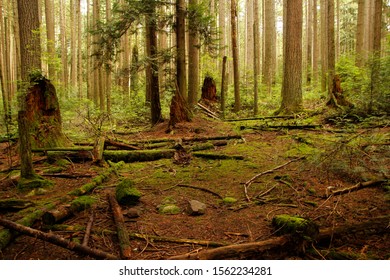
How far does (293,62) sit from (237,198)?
750cm

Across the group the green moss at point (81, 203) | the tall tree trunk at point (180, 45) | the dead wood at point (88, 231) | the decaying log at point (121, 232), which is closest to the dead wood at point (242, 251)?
the decaying log at point (121, 232)

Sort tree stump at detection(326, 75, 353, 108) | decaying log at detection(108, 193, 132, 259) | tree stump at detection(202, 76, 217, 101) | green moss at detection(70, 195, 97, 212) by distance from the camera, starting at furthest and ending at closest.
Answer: tree stump at detection(202, 76, 217, 101), tree stump at detection(326, 75, 353, 108), green moss at detection(70, 195, 97, 212), decaying log at detection(108, 193, 132, 259)

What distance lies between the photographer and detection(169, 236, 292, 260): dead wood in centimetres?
269

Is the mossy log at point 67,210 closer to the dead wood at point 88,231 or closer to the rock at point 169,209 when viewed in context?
the dead wood at point 88,231

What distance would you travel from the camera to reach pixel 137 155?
263 inches

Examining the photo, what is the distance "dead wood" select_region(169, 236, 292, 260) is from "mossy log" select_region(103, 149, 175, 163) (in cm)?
400

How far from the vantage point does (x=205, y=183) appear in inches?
202

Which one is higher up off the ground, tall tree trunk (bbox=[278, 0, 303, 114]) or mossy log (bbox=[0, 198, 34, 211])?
tall tree trunk (bbox=[278, 0, 303, 114])

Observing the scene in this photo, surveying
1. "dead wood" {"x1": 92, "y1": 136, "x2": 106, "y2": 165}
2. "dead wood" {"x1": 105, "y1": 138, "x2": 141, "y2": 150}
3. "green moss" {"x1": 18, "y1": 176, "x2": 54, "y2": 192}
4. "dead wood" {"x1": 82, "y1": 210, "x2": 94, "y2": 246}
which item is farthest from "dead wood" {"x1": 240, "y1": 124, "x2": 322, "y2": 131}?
"dead wood" {"x1": 82, "y1": 210, "x2": 94, "y2": 246}

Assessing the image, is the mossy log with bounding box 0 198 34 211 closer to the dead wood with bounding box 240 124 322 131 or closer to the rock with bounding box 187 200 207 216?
the rock with bounding box 187 200 207 216

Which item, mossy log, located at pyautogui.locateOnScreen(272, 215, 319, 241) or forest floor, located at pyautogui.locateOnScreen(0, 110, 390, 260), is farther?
forest floor, located at pyautogui.locateOnScreen(0, 110, 390, 260)
